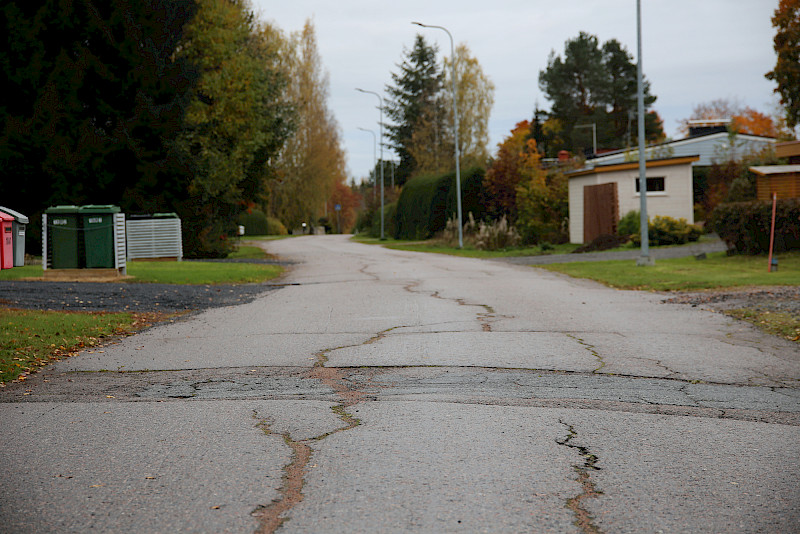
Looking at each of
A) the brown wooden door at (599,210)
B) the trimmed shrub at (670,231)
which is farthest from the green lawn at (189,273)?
the brown wooden door at (599,210)

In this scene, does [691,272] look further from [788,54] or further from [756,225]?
[788,54]

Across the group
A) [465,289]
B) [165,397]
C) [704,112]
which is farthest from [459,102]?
[165,397]

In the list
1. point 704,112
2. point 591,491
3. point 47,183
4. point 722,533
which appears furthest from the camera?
point 704,112

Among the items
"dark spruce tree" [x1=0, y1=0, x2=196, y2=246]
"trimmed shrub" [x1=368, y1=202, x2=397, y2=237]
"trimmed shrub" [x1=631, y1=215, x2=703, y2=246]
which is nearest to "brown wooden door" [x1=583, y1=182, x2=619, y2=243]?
"trimmed shrub" [x1=631, y1=215, x2=703, y2=246]

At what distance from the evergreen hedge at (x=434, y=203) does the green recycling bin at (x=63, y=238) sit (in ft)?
91.8

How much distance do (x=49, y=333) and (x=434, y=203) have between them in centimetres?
3915

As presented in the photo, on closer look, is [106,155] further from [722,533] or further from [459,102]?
[459,102]

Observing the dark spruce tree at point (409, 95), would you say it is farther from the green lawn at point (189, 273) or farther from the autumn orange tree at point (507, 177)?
the green lawn at point (189, 273)

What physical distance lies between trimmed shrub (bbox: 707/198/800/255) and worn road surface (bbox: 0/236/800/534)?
499 inches

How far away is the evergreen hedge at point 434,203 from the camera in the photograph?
44906 mm

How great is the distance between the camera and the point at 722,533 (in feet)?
11.8

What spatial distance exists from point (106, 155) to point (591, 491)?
25.8 metres

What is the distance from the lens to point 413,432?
5.37 m

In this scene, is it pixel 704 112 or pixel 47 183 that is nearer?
pixel 47 183
